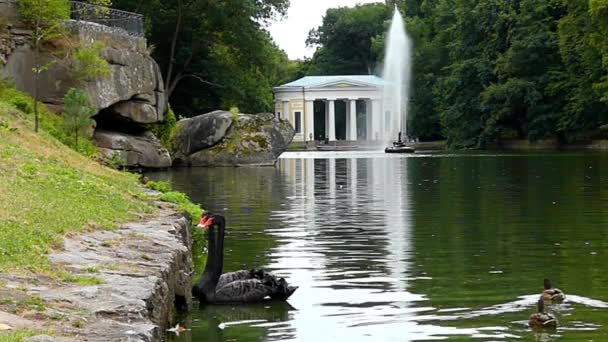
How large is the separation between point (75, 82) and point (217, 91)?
36.7 m

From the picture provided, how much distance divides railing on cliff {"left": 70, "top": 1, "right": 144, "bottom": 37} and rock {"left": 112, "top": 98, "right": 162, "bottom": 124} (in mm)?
3302

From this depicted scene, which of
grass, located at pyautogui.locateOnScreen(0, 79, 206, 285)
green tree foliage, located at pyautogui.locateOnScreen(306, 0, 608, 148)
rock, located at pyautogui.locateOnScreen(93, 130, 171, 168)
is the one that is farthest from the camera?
green tree foliage, located at pyautogui.locateOnScreen(306, 0, 608, 148)

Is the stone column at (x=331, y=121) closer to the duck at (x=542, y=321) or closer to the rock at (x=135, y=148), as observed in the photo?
the rock at (x=135, y=148)

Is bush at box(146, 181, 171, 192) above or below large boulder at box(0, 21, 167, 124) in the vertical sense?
below

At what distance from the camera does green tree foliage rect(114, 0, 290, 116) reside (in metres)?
78.3

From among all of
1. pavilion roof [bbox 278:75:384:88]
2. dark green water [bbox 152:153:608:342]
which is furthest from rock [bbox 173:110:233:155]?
pavilion roof [bbox 278:75:384:88]

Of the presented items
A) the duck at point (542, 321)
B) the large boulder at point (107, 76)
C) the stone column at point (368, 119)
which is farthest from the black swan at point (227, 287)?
the stone column at point (368, 119)

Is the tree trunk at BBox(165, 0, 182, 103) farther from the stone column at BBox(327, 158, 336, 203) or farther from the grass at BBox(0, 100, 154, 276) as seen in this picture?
the grass at BBox(0, 100, 154, 276)

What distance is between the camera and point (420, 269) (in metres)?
18.6

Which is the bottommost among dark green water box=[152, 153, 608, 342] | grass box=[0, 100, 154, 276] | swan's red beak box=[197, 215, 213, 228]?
dark green water box=[152, 153, 608, 342]

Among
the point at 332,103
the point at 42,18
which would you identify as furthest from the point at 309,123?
the point at 42,18

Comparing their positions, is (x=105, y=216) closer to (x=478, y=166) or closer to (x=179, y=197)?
(x=179, y=197)

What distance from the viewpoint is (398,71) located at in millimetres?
126188

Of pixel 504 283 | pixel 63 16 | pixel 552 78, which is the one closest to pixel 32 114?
pixel 63 16
